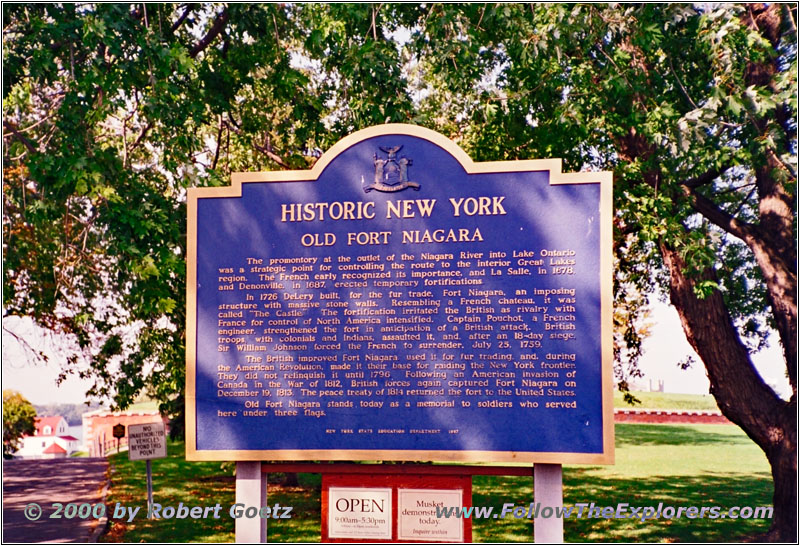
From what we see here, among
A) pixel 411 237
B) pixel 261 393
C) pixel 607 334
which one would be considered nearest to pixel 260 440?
pixel 261 393

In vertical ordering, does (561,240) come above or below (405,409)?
above

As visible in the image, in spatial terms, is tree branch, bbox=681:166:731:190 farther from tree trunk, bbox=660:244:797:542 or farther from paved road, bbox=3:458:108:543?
paved road, bbox=3:458:108:543

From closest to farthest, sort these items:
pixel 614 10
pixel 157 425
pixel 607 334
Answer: pixel 607 334 < pixel 614 10 < pixel 157 425

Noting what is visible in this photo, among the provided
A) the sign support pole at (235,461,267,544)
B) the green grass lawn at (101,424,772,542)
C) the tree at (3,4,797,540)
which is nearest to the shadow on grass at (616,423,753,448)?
the green grass lawn at (101,424,772,542)

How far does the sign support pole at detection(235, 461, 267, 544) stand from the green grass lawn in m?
6.78

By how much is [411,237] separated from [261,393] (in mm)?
2136

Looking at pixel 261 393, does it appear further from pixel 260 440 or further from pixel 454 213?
pixel 454 213

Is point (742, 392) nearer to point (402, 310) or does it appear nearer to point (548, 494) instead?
point (548, 494)

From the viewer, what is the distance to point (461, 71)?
13.1m

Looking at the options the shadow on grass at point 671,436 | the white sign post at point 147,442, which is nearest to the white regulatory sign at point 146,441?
the white sign post at point 147,442

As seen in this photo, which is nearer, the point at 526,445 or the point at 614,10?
the point at 526,445

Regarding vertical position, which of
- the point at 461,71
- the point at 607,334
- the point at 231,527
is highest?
the point at 461,71

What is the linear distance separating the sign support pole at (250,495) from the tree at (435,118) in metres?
4.23

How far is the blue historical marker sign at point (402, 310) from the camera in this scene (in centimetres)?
775
